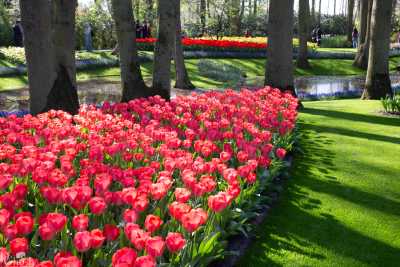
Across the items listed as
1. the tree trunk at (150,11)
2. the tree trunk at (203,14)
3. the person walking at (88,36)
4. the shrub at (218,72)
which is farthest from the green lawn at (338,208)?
the tree trunk at (203,14)

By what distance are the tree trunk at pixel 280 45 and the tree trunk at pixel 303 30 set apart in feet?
45.3

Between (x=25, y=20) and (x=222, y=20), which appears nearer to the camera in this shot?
(x=25, y=20)

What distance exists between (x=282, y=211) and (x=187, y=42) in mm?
27431

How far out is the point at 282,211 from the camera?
573cm

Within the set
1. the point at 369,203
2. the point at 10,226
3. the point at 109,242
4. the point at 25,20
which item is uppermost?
the point at 25,20

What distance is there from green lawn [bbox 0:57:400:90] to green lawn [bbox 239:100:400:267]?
12.7 meters

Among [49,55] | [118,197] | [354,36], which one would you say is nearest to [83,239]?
[118,197]

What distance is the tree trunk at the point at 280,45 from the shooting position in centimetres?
1255

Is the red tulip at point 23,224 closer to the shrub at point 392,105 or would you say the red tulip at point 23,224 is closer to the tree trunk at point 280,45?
A: the tree trunk at point 280,45

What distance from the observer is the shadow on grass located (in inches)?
180

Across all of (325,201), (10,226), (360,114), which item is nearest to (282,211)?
(325,201)

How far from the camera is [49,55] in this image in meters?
9.30

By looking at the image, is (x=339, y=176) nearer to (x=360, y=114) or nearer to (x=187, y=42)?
(x=360, y=114)

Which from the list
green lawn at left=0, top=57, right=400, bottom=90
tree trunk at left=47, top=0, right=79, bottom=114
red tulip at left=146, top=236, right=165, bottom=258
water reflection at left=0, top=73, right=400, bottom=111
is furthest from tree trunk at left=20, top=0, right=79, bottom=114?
green lawn at left=0, top=57, right=400, bottom=90
